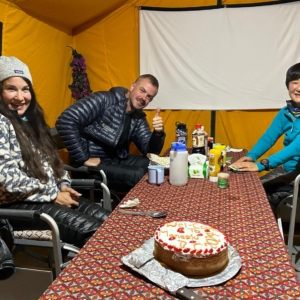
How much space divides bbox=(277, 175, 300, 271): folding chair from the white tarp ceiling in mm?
1311

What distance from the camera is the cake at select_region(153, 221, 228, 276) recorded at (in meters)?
0.77

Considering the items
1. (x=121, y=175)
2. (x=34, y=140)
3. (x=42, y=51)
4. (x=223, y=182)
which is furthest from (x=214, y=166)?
(x=42, y=51)

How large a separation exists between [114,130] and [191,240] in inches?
65.6

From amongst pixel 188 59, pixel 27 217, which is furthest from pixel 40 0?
pixel 27 217

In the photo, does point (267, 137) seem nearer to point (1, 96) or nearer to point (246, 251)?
point (246, 251)

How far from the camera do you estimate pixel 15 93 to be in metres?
1.59

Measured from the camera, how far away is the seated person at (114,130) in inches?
86.6

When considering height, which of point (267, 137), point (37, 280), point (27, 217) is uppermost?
point (267, 137)

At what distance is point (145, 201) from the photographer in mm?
1310

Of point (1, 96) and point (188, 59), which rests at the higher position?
point (188, 59)

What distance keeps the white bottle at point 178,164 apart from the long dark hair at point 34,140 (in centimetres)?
60

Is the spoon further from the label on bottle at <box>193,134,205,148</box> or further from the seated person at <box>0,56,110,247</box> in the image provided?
the label on bottle at <box>193,134,205,148</box>

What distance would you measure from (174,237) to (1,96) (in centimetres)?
115

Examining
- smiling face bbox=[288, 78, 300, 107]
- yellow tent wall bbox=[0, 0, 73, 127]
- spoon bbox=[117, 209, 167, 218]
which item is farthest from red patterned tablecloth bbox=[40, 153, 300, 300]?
yellow tent wall bbox=[0, 0, 73, 127]
